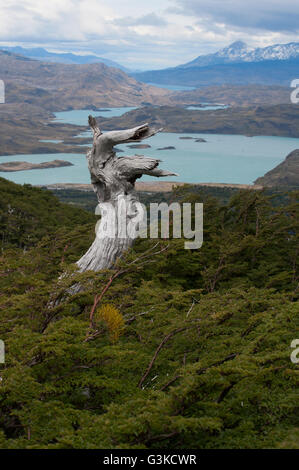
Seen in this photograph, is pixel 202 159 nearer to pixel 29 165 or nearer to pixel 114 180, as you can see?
pixel 29 165

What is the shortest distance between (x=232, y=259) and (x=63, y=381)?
13.4ft

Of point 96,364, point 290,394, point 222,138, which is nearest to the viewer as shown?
point 290,394

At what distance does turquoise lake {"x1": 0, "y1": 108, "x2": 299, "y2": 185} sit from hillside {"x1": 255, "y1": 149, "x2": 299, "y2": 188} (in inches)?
142

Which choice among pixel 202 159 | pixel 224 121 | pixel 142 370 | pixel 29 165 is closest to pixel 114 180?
pixel 142 370

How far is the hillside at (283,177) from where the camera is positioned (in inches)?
3367

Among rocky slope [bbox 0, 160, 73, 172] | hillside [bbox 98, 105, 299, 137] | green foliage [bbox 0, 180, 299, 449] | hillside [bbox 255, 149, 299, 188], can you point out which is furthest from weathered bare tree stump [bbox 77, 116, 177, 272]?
hillside [bbox 98, 105, 299, 137]

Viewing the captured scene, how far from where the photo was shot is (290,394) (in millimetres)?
2480

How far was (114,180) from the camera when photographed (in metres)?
4.88

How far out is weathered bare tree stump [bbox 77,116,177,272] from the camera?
15.6 feet

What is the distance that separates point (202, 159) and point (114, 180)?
110 metres

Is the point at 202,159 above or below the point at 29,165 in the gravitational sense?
above

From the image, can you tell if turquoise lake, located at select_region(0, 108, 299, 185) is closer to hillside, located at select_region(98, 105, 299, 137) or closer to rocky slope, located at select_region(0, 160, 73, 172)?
rocky slope, located at select_region(0, 160, 73, 172)

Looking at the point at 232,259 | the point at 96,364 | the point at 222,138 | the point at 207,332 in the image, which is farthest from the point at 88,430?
the point at 222,138
